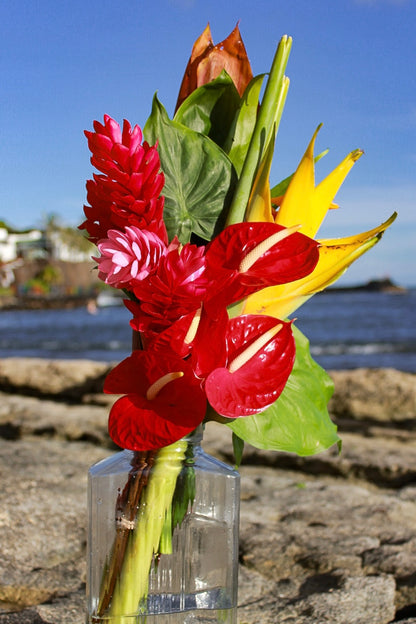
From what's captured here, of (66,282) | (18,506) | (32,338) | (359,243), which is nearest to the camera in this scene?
(359,243)

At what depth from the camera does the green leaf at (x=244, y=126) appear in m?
0.95

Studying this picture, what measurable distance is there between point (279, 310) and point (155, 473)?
30 cm

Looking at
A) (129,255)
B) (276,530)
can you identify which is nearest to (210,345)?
(129,255)

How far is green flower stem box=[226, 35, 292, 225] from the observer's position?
901 mm

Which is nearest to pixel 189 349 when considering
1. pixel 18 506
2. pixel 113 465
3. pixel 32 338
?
pixel 113 465

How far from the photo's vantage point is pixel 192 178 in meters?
0.94

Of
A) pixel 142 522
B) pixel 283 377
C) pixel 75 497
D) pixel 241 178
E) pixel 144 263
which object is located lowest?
pixel 75 497

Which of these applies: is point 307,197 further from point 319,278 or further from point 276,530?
point 276,530

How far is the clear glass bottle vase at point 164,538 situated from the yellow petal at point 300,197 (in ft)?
1.18

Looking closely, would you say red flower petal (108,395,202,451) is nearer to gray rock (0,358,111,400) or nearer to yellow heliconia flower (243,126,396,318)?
yellow heliconia flower (243,126,396,318)

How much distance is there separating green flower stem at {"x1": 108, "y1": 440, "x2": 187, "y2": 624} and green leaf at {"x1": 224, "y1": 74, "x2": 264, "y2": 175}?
481 millimetres

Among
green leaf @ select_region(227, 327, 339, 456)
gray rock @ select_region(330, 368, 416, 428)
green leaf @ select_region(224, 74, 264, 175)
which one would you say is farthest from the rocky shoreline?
green leaf @ select_region(224, 74, 264, 175)

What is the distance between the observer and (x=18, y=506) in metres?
1.55

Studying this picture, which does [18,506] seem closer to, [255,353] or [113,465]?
[113,465]
